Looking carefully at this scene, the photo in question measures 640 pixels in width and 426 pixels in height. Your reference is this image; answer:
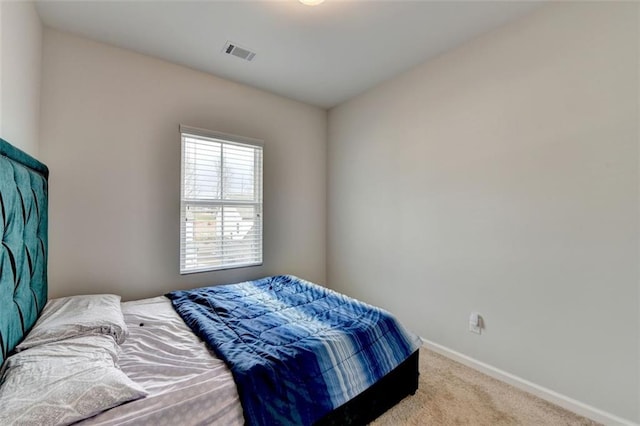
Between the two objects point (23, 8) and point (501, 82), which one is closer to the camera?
point (23, 8)

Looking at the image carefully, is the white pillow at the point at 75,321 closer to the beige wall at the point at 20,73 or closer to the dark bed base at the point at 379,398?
the beige wall at the point at 20,73

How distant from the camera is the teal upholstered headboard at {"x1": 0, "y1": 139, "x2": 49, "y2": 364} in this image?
1.25 metres

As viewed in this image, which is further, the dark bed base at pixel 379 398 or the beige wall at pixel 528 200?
the beige wall at pixel 528 200

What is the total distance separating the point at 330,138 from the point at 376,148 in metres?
0.84

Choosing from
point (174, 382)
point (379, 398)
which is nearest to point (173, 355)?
point (174, 382)

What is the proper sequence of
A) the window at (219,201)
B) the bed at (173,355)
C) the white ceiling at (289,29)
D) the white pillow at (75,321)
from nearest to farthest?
1. the bed at (173,355)
2. the white pillow at (75,321)
3. the white ceiling at (289,29)
4. the window at (219,201)

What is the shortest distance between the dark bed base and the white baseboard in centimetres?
69

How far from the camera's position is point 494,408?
173cm

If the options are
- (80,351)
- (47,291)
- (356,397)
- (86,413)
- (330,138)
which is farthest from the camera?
(330,138)

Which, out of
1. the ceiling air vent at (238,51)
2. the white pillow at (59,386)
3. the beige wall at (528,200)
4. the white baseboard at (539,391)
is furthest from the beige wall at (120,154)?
the white baseboard at (539,391)

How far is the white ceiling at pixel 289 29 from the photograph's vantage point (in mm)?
1899

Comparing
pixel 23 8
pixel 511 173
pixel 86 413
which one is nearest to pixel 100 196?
pixel 23 8

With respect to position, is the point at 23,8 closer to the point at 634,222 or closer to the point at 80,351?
the point at 80,351

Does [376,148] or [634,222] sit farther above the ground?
[376,148]
